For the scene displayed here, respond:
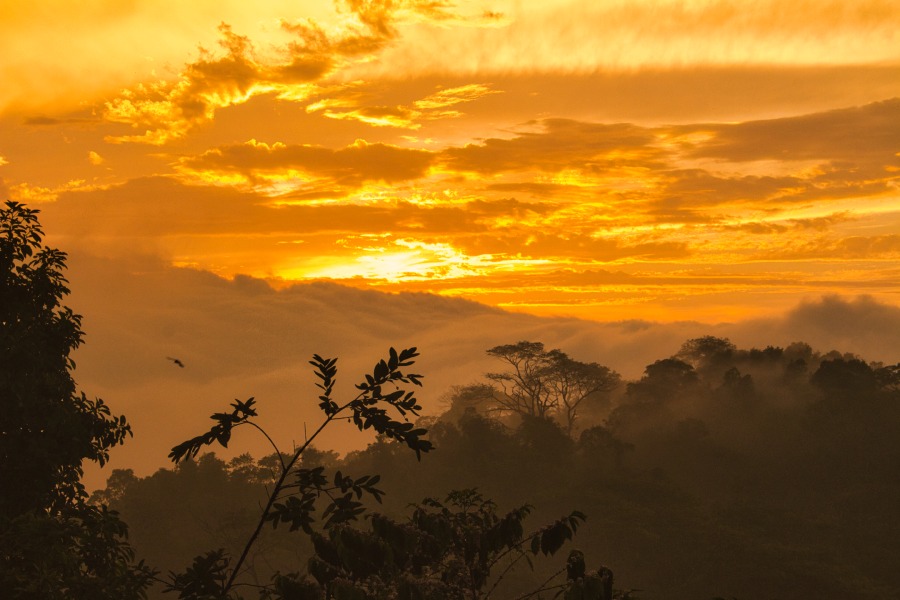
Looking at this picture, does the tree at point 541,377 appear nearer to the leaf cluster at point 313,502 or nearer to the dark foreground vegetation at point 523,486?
the dark foreground vegetation at point 523,486

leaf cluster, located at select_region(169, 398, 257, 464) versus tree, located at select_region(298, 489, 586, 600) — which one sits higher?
leaf cluster, located at select_region(169, 398, 257, 464)

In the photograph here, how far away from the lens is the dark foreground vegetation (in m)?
10.3

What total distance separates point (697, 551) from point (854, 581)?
9833 millimetres

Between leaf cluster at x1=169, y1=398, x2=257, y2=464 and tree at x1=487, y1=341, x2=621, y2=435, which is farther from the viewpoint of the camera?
tree at x1=487, y1=341, x2=621, y2=435

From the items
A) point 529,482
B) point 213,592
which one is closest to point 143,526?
point 529,482

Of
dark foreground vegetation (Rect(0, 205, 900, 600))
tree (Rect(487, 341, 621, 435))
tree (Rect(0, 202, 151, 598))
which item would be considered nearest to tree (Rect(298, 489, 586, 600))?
dark foreground vegetation (Rect(0, 205, 900, 600))

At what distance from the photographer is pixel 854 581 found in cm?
5038

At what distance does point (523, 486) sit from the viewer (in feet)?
233

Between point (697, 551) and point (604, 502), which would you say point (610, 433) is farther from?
point (697, 551)

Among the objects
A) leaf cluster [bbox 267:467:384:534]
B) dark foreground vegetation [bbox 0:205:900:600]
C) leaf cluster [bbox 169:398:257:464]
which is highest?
leaf cluster [bbox 169:398:257:464]

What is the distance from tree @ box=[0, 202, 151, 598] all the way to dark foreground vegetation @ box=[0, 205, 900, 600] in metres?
0.04

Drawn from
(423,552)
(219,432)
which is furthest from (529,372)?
(219,432)

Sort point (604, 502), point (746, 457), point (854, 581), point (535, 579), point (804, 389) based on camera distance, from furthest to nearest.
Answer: point (804, 389)
point (746, 457)
point (604, 502)
point (535, 579)
point (854, 581)

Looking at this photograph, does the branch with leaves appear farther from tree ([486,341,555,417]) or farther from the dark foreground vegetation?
tree ([486,341,555,417])
